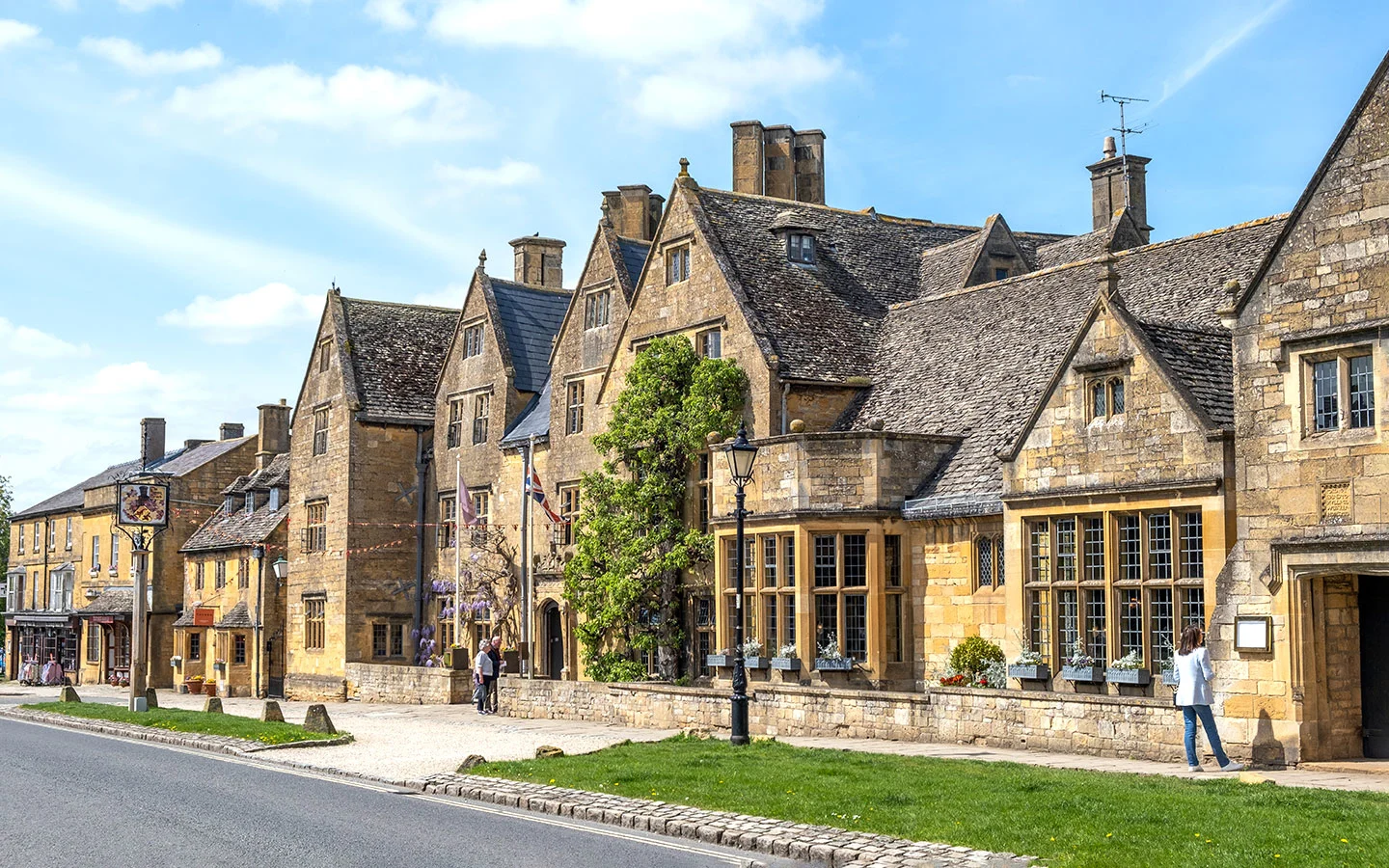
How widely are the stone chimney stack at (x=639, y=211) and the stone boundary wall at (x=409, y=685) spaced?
1349 cm

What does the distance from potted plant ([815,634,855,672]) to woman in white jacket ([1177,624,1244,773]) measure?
29.4ft

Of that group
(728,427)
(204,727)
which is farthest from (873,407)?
(204,727)

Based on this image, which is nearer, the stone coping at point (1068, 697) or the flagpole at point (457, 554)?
the stone coping at point (1068, 697)

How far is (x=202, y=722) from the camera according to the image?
30.2m

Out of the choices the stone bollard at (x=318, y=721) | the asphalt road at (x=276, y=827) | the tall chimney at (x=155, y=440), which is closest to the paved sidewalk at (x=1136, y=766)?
the asphalt road at (x=276, y=827)

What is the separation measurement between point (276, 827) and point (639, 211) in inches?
1220

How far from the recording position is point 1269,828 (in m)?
12.4

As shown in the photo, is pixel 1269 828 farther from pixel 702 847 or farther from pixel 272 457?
pixel 272 457

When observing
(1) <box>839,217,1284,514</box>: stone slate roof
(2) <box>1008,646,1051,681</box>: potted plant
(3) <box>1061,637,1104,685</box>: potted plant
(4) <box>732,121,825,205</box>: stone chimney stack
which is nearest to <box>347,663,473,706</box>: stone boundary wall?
(1) <box>839,217,1284,514</box>: stone slate roof

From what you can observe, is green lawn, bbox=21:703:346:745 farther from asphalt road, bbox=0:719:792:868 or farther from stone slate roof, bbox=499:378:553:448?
stone slate roof, bbox=499:378:553:448

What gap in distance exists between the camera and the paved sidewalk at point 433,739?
21.9 m

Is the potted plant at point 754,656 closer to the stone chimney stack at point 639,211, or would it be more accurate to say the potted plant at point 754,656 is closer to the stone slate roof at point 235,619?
the stone chimney stack at point 639,211

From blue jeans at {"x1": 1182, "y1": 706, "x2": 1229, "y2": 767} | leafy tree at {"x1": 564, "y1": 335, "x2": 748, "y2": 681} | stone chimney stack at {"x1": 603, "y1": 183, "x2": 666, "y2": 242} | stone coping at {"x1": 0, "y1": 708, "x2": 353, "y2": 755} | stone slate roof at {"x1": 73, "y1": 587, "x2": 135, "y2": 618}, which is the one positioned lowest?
stone coping at {"x1": 0, "y1": 708, "x2": 353, "y2": 755}

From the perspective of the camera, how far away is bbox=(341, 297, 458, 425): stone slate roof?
156 feet
